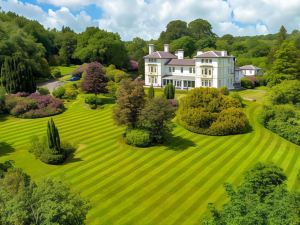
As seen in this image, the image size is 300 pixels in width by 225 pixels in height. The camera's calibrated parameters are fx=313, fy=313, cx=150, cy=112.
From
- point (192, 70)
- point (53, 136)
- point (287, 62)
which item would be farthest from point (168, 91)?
point (287, 62)

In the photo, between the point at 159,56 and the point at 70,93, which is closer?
the point at 70,93

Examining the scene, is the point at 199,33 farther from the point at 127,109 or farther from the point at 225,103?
the point at 127,109

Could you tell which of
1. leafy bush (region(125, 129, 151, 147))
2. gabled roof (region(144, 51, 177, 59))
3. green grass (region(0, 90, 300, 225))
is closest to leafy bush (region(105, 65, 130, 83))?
gabled roof (region(144, 51, 177, 59))

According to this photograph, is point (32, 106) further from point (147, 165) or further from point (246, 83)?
point (246, 83)

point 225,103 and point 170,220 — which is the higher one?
point 225,103

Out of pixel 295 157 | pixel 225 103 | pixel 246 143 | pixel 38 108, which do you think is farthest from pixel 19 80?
pixel 295 157

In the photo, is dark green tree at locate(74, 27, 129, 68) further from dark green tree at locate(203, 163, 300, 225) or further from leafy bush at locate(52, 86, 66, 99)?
dark green tree at locate(203, 163, 300, 225)

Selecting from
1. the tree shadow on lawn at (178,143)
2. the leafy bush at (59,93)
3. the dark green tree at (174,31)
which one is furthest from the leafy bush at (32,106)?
the dark green tree at (174,31)

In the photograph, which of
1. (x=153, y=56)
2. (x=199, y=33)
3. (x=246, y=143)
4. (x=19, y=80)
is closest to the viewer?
(x=246, y=143)
